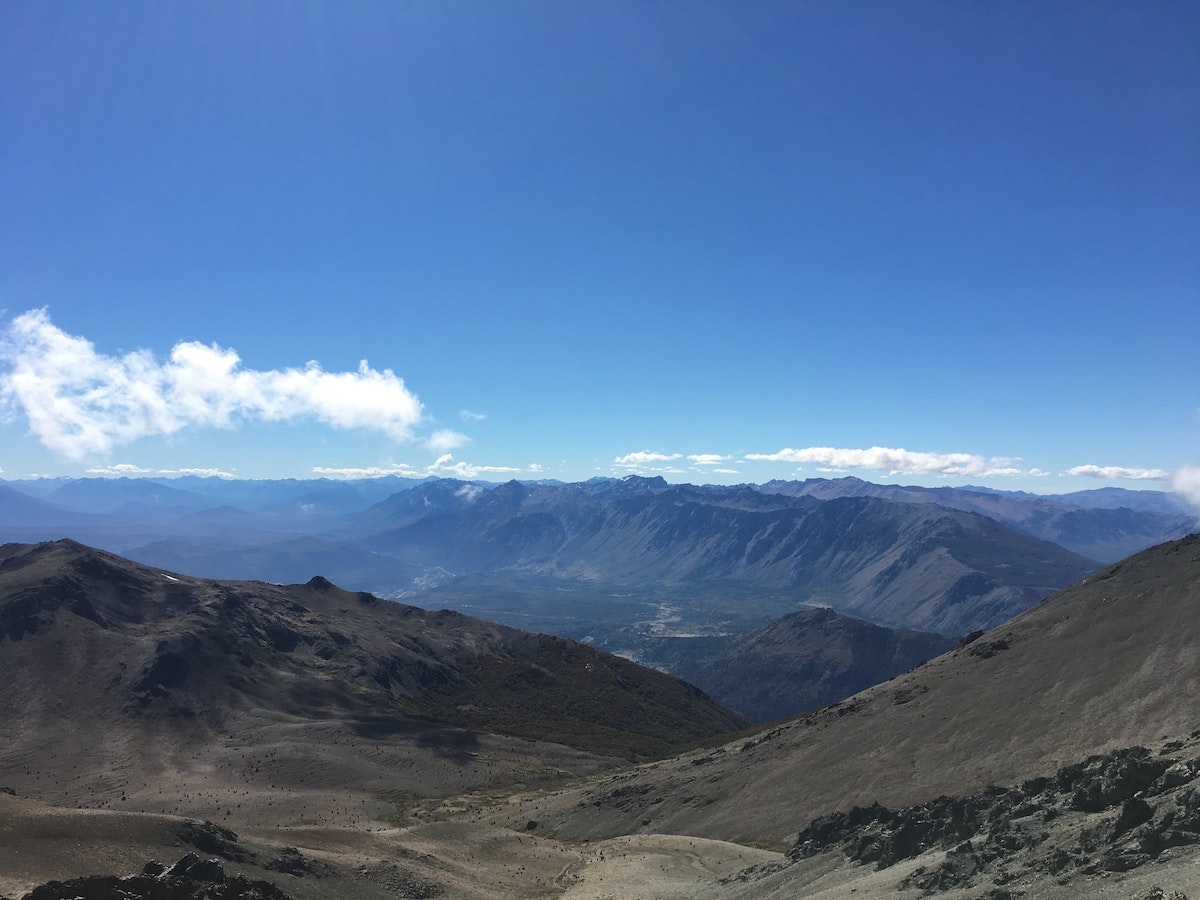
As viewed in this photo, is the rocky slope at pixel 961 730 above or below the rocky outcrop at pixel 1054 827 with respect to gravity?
below

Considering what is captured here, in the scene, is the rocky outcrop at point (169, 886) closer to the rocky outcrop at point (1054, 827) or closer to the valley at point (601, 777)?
the valley at point (601, 777)

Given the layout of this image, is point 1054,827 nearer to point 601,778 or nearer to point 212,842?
point 212,842

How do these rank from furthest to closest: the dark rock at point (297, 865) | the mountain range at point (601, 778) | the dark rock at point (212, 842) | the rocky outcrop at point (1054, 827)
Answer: the dark rock at point (297, 865)
the dark rock at point (212, 842)
the mountain range at point (601, 778)
the rocky outcrop at point (1054, 827)

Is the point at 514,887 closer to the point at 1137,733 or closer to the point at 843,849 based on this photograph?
the point at 843,849

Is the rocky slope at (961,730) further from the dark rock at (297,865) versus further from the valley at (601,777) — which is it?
the dark rock at (297,865)

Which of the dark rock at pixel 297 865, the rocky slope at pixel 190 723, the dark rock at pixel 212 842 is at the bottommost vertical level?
the rocky slope at pixel 190 723

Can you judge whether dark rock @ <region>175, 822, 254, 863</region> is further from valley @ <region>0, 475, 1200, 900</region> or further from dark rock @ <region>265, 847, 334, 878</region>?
dark rock @ <region>265, 847, 334, 878</region>

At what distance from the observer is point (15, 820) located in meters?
45.8

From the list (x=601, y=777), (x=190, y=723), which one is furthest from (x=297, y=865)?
(x=190, y=723)

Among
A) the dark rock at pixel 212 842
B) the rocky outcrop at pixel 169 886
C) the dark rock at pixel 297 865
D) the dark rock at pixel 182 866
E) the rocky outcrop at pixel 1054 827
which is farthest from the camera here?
the dark rock at pixel 297 865

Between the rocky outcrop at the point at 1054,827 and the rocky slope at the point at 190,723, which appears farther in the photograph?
the rocky slope at the point at 190,723

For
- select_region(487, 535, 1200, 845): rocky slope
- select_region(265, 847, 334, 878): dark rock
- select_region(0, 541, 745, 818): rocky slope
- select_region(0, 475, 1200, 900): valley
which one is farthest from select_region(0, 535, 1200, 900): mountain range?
select_region(0, 541, 745, 818): rocky slope

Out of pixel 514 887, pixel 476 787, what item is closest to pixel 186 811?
pixel 476 787

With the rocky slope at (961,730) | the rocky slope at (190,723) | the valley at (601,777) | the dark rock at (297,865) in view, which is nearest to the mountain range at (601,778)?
the dark rock at (297,865)
